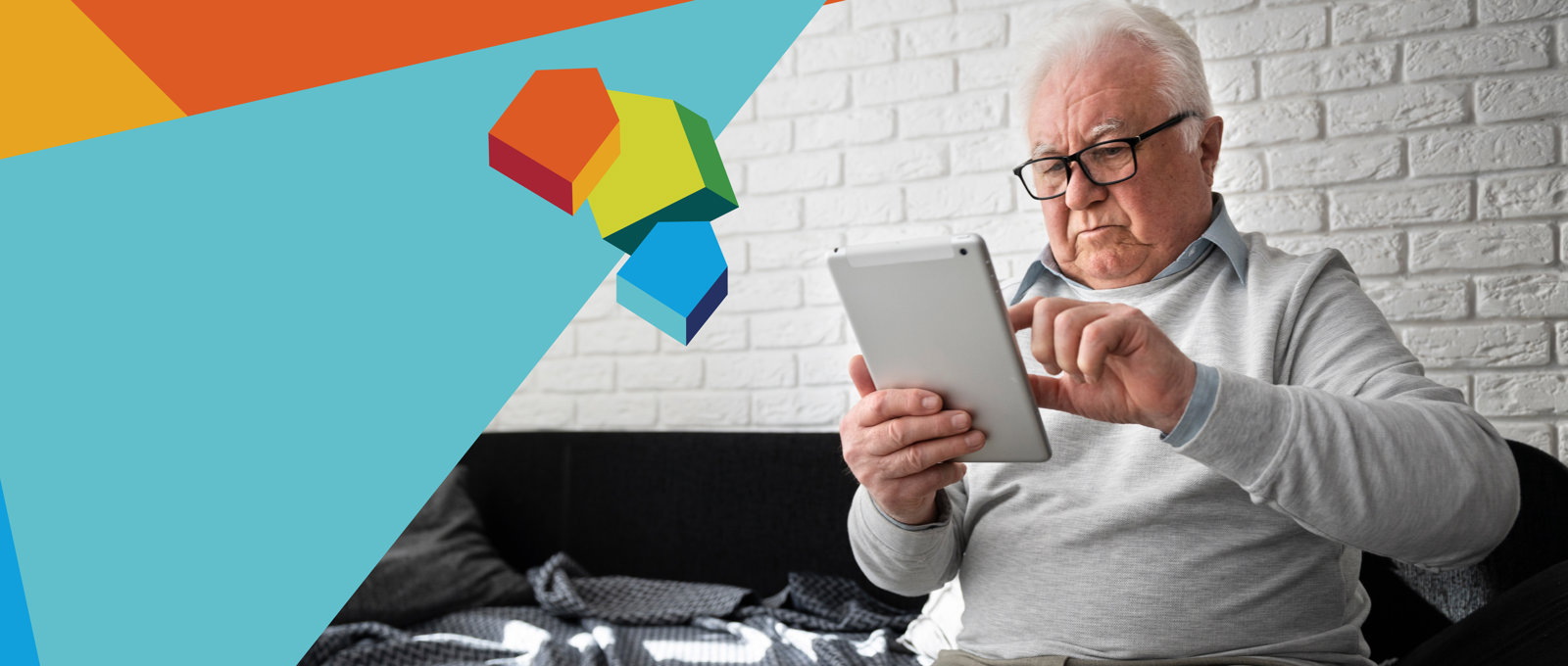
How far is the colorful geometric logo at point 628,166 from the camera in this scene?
6.85 feet

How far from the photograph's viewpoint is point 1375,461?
92 centimetres

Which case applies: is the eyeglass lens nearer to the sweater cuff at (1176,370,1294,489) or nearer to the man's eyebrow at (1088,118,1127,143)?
the man's eyebrow at (1088,118,1127,143)

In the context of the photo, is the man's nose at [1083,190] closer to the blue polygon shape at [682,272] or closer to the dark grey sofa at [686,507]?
the dark grey sofa at [686,507]

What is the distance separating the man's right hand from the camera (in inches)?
41.5

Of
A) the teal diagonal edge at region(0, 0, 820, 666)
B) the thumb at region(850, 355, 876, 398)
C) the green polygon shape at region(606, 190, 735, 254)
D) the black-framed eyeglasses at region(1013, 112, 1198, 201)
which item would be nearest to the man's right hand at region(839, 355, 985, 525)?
the thumb at region(850, 355, 876, 398)

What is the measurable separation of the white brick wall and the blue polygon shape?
109mm

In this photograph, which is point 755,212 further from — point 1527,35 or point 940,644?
point 1527,35

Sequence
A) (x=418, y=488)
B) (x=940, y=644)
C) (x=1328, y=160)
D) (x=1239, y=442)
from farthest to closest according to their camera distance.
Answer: (x=418, y=488) < (x=1328, y=160) < (x=940, y=644) < (x=1239, y=442)

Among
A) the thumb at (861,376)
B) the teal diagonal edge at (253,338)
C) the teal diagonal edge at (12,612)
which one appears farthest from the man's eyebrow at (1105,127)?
the teal diagonal edge at (12,612)

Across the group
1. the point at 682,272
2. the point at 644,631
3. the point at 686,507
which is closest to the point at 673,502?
the point at 686,507

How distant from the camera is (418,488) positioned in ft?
7.39

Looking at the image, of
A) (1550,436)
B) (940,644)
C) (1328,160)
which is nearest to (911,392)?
(940,644)

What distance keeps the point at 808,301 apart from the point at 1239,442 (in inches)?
62.2

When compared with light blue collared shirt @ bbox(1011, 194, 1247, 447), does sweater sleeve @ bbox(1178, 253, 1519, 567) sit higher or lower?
lower
